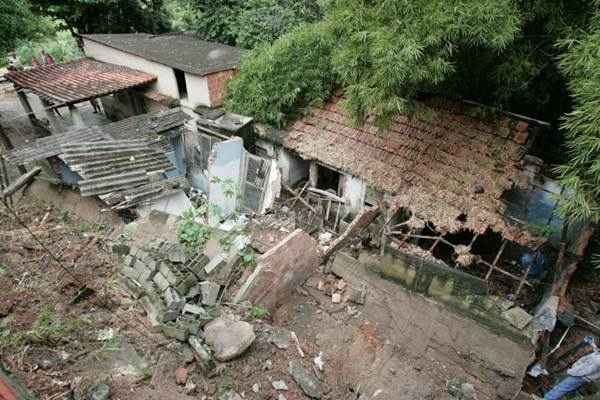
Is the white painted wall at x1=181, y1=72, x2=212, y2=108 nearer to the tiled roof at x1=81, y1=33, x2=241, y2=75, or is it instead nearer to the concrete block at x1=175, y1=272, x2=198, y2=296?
the tiled roof at x1=81, y1=33, x2=241, y2=75

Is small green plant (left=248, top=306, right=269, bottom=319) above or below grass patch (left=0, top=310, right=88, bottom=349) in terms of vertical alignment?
below

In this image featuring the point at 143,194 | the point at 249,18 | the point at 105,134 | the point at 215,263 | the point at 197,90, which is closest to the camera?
the point at 215,263

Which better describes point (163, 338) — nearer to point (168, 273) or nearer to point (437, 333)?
point (168, 273)

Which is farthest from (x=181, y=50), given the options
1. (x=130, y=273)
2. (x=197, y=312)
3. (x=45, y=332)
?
(x=45, y=332)

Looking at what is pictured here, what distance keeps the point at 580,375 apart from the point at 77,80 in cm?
1710

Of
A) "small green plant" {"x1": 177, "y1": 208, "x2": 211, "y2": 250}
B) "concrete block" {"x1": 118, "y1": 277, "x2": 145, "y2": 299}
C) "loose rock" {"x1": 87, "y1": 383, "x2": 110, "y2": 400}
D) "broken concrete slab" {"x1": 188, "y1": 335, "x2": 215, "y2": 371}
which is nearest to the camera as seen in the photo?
"loose rock" {"x1": 87, "y1": 383, "x2": 110, "y2": 400}

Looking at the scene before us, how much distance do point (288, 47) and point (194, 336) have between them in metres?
8.69

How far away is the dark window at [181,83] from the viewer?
1324 cm

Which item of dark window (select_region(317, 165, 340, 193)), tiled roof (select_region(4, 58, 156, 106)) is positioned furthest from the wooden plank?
dark window (select_region(317, 165, 340, 193))

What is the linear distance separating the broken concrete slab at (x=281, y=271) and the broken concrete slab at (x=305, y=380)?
5.04 feet

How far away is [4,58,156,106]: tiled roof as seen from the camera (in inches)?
500

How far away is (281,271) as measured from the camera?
289 inches

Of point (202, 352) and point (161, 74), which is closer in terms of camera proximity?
point (202, 352)

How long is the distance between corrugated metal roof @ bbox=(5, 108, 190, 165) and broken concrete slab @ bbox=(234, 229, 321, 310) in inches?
239
